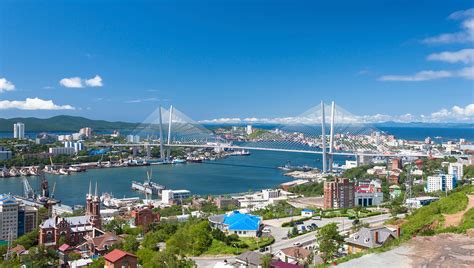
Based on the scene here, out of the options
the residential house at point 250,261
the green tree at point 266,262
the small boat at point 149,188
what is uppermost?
the green tree at point 266,262

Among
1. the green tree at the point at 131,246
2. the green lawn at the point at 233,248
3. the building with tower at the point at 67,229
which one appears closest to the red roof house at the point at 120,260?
the green tree at the point at 131,246

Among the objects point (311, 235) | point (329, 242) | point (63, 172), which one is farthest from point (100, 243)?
point (63, 172)

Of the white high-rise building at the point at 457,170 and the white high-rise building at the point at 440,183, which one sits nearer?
the white high-rise building at the point at 440,183

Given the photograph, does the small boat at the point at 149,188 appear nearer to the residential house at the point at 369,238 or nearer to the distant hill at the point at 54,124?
Answer: the residential house at the point at 369,238

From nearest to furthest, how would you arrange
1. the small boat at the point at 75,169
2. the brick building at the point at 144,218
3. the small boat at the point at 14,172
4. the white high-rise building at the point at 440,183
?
the brick building at the point at 144,218
the white high-rise building at the point at 440,183
the small boat at the point at 14,172
the small boat at the point at 75,169

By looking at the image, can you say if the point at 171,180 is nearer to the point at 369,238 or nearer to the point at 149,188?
the point at 149,188

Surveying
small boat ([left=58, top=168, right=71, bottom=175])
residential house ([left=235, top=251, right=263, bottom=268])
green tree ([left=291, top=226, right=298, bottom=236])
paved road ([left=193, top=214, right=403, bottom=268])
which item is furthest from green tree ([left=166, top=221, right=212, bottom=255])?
small boat ([left=58, top=168, right=71, bottom=175])
